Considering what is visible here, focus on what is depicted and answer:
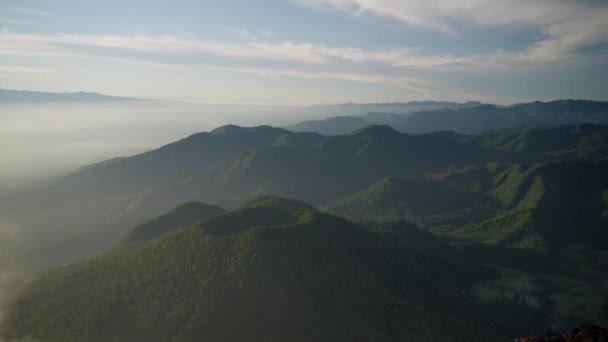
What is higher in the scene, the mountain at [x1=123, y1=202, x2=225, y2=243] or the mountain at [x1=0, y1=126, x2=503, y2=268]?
the mountain at [x1=123, y1=202, x2=225, y2=243]

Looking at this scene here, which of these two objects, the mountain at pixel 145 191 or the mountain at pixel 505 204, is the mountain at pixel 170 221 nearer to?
the mountain at pixel 145 191

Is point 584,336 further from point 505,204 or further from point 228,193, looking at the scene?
point 228,193

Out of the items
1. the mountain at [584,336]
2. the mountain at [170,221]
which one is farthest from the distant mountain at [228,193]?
the mountain at [584,336]

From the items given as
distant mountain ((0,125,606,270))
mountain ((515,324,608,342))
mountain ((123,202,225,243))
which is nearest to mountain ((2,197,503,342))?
mountain ((515,324,608,342))

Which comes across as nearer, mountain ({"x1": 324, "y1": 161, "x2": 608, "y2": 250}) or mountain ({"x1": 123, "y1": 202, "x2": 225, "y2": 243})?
mountain ({"x1": 123, "y1": 202, "x2": 225, "y2": 243})

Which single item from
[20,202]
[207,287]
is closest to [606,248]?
[207,287]

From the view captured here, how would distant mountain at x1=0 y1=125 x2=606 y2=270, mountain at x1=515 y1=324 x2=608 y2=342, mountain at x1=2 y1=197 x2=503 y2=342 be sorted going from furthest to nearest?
distant mountain at x1=0 y1=125 x2=606 y2=270
mountain at x1=2 y1=197 x2=503 y2=342
mountain at x1=515 y1=324 x2=608 y2=342

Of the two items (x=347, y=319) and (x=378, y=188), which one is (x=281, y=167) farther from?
(x=347, y=319)

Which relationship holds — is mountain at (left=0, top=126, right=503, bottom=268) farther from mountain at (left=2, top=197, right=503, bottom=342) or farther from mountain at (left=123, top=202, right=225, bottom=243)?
mountain at (left=2, top=197, right=503, bottom=342)
